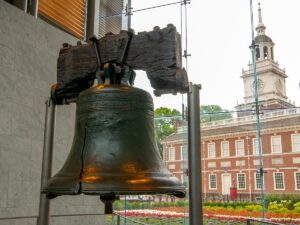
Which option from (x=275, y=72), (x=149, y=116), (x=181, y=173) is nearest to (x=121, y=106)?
(x=149, y=116)

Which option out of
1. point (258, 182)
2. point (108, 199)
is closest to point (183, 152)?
point (258, 182)

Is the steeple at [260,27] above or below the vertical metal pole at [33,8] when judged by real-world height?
above

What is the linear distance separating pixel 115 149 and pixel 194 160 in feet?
1.06

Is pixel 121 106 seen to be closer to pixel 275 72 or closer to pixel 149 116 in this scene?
pixel 149 116

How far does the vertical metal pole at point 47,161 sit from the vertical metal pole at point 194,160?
715mm

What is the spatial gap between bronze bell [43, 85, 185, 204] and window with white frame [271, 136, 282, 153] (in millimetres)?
3890

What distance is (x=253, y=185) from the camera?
16.5 feet

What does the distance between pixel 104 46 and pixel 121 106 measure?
307 millimetres

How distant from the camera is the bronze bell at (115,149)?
117 centimetres

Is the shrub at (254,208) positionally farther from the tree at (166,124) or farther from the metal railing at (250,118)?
the tree at (166,124)

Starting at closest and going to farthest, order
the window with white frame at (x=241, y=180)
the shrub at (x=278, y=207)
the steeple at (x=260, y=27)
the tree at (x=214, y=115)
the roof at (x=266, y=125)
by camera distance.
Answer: the shrub at (x=278, y=207) → the roof at (x=266, y=125) → the tree at (x=214, y=115) → the window with white frame at (x=241, y=180) → the steeple at (x=260, y=27)

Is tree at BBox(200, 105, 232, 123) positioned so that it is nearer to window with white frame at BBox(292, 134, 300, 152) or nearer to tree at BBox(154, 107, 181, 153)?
tree at BBox(154, 107, 181, 153)

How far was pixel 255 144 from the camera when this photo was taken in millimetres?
5004

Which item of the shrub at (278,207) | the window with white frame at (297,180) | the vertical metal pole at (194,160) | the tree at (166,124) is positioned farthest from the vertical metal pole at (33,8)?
the window with white frame at (297,180)
